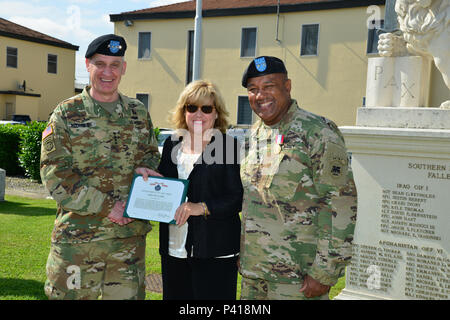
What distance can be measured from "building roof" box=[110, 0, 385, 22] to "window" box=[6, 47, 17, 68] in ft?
30.6

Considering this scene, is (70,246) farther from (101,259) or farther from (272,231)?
(272,231)

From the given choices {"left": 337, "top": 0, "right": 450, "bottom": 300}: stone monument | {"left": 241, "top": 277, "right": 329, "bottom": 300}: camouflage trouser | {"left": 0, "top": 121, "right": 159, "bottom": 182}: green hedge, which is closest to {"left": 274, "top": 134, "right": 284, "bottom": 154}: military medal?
{"left": 241, "top": 277, "right": 329, "bottom": 300}: camouflage trouser

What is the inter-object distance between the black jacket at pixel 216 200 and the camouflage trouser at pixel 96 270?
0.98 ft

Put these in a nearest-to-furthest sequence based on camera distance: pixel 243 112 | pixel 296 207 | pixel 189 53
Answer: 1. pixel 296 207
2. pixel 243 112
3. pixel 189 53

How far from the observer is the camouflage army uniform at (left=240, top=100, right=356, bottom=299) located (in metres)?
2.74

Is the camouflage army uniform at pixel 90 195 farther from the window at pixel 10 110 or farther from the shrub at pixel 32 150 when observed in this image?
the window at pixel 10 110

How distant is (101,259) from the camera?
328cm

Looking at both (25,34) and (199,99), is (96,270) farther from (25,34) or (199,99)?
(25,34)

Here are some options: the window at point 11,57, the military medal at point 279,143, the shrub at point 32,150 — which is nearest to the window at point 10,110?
the window at point 11,57

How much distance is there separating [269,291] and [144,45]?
76.6 feet

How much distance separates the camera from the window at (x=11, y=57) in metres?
29.9

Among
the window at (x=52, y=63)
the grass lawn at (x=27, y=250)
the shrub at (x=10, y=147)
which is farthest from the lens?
the window at (x=52, y=63)

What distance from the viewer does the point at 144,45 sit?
24.7 meters

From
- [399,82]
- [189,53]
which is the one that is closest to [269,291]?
[399,82]
